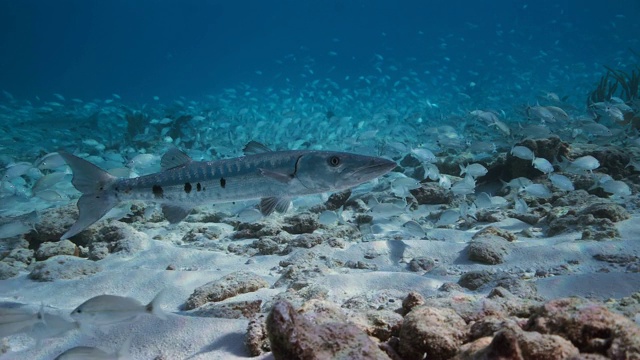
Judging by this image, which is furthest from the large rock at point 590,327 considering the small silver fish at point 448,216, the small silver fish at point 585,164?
the small silver fish at point 585,164

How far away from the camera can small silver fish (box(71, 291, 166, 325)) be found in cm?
300

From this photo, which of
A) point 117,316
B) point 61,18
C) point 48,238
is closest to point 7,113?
point 48,238

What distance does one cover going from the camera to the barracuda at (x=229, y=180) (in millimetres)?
4082

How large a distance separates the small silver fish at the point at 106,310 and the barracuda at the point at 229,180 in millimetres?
1535

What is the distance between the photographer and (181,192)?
456cm

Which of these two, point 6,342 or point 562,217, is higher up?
point 562,217

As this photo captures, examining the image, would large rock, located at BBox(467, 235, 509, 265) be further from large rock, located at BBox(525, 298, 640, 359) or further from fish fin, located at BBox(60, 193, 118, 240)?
fish fin, located at BBox(60, 193, 118, 240)

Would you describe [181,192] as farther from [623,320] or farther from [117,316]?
[623,320]

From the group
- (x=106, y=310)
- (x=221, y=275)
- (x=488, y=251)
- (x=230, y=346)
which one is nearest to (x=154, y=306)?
(x=106, y=310)

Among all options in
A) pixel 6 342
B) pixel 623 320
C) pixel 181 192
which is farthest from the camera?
pixel 181 192

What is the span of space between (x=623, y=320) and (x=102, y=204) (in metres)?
4.77

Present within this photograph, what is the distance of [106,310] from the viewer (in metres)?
3.01

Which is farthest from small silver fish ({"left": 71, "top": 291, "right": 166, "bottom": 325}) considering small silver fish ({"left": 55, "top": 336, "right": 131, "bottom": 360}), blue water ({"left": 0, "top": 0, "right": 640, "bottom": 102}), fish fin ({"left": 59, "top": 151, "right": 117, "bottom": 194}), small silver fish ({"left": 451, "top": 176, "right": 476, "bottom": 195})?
blue water ({"left": 0, "top": 0, "right": 640, "bottom": 102})

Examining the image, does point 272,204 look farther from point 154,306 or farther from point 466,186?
point 466,186
